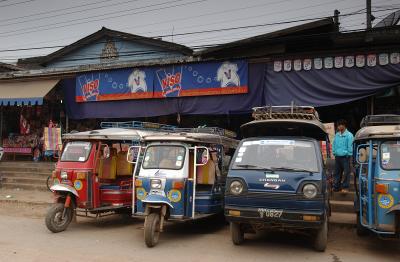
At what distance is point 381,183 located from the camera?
22.8 feet

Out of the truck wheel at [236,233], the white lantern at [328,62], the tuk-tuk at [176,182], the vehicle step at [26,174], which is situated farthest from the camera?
the vehicle step at [26,174]

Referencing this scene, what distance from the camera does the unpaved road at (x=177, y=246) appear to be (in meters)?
7.25

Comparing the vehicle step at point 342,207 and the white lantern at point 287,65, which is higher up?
the white lantern at point 287,65

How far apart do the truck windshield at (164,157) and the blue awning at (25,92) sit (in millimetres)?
10117

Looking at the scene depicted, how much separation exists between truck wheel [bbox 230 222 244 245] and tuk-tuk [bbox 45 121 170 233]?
336cm

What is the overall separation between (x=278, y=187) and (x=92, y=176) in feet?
15.0

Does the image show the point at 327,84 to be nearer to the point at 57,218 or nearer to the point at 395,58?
the point at 395,58

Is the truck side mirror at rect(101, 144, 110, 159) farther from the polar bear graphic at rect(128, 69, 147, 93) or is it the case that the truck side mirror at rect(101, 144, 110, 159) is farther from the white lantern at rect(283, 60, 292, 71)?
the white lantern at rect(283, 60, 292, 71)

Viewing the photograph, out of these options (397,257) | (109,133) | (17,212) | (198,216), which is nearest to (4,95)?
(17,212)

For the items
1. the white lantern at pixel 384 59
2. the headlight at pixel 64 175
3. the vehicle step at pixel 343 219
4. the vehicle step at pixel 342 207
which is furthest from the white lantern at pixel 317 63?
the headlight at pixel 64 175

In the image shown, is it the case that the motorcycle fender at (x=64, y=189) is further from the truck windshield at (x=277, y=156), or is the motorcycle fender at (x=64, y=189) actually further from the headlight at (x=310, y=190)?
the headlight at (x=310, y=190)

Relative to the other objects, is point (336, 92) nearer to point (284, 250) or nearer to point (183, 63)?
point (183, 63)

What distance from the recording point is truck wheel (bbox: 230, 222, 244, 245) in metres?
7.80

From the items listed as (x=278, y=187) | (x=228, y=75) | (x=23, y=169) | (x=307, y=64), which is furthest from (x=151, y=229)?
(x=23, y=169)
